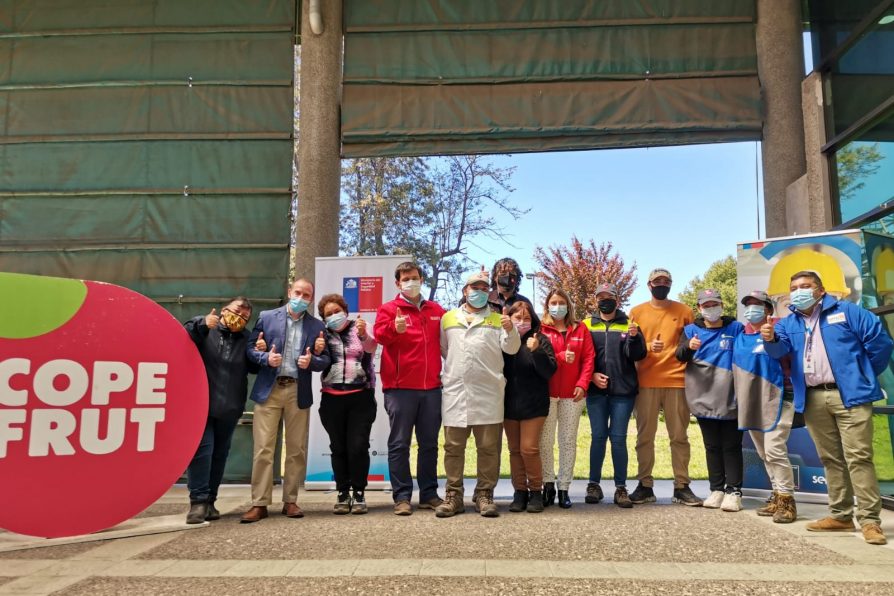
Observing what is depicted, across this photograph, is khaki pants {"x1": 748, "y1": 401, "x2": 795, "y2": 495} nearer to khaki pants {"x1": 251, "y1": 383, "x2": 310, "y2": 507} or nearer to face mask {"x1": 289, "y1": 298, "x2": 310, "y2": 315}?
khaki pants {"x1": 251, "y1": 383, "x2": 310, "y2": 507}

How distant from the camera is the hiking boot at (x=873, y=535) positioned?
12.8ft

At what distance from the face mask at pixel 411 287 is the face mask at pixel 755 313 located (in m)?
2.38

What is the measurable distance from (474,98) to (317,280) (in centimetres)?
253

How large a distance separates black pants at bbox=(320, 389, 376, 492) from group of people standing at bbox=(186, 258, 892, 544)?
0.4 inches

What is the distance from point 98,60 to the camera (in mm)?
7254

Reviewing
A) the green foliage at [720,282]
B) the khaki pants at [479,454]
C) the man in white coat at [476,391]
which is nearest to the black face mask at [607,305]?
the man in white coat at [476,391]

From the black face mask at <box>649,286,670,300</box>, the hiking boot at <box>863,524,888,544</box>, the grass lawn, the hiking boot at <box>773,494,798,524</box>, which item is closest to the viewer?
the hiking boot at <box>863,524,888,544</box>

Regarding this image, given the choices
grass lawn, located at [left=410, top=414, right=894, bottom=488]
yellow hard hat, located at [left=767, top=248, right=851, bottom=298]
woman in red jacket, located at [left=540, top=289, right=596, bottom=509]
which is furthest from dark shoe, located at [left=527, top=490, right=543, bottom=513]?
yellow hard hat, located at [left=767, top=248, right=851, bottom=298]

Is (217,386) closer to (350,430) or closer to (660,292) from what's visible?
(350,430)

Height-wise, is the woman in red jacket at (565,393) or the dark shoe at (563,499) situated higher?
the woman in red jacket at (565,393)

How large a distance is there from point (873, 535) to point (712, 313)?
174 centimetres

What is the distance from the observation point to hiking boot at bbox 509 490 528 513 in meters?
4.86

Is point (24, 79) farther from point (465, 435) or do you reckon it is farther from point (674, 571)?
point (674, 571)

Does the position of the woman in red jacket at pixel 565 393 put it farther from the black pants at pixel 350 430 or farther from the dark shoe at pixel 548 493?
the black pants at pixel 350 430
